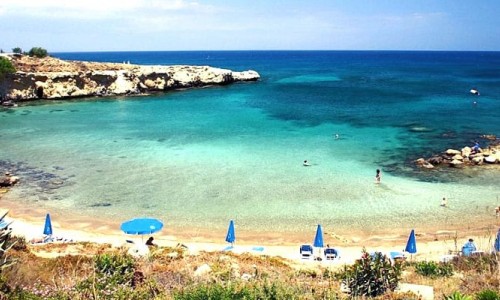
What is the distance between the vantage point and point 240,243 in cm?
1973

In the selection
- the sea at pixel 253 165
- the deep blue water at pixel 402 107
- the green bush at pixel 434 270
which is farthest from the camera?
the deep blue water at pixel 402 107

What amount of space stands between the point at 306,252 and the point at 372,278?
253 inches

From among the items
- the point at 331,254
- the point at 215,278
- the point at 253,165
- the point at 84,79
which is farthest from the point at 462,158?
the point at 84,79

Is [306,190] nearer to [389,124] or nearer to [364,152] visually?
[364,152]

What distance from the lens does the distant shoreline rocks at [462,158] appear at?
102 feet

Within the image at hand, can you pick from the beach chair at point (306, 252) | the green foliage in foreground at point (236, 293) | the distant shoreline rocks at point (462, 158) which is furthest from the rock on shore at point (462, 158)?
the green foliage in foreground at point (236, 293)

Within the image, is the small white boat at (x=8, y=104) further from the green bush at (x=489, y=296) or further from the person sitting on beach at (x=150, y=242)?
the green bush at (x=489, y=296)

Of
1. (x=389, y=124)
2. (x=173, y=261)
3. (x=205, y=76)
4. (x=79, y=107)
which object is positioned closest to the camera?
(x=173, y=261)

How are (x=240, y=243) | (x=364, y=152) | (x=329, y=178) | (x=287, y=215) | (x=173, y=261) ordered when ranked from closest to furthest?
(x=173, y=261) < (x=240, y=243) < (x=287, y=215) < (x=329, y=178) < (x=364, y=152)

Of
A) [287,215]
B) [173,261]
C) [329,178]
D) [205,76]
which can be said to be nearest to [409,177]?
[329,178]

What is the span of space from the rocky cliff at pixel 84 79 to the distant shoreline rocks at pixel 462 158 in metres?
51.4

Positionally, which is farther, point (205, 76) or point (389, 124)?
point (205, 76)

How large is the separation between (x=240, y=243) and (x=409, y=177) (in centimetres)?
1402

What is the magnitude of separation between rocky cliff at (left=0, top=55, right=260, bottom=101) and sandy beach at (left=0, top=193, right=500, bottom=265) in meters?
44.8
